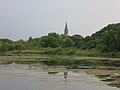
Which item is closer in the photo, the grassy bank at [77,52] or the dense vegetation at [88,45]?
the grassy bank at [77,52]

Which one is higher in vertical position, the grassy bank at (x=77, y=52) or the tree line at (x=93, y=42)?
the tree line at (x=93, y=42)

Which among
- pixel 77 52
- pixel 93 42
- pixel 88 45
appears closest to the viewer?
pixel 77 52

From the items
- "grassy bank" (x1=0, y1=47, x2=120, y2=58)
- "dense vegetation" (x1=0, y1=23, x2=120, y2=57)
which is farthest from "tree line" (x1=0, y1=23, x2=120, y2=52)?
"grassy bank" (x1=0, y1=47, x2=120, y2=58)

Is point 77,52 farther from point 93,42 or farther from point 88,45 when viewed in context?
point 88,45

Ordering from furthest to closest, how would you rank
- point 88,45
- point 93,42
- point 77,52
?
point 88,45 < point 93,42 < point 77,52

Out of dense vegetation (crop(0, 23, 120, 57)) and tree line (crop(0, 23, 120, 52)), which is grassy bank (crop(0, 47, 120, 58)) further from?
tree line (crop(0, 23, 120, 52))

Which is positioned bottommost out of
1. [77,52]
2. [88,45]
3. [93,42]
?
[77,52]

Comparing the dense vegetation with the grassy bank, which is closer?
the grassy bank

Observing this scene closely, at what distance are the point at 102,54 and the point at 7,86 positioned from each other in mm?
47397

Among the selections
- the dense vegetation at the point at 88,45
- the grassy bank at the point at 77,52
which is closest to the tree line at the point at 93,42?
the dense vegetation at the point at 88,45

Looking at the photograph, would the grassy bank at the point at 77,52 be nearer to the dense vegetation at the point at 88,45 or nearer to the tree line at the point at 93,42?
the dense vegetation at the point at 88,45

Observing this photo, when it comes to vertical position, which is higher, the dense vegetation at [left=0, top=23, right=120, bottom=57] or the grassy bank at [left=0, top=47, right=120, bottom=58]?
the dense vegetation at [left=0, top=23, right=120, bottom=57]

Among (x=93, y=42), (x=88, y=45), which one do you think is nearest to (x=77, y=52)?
(x=93, y=42)

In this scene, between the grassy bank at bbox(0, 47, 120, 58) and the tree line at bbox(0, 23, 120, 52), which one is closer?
the grassy bank at bbox(0, 47, 120, 58)
